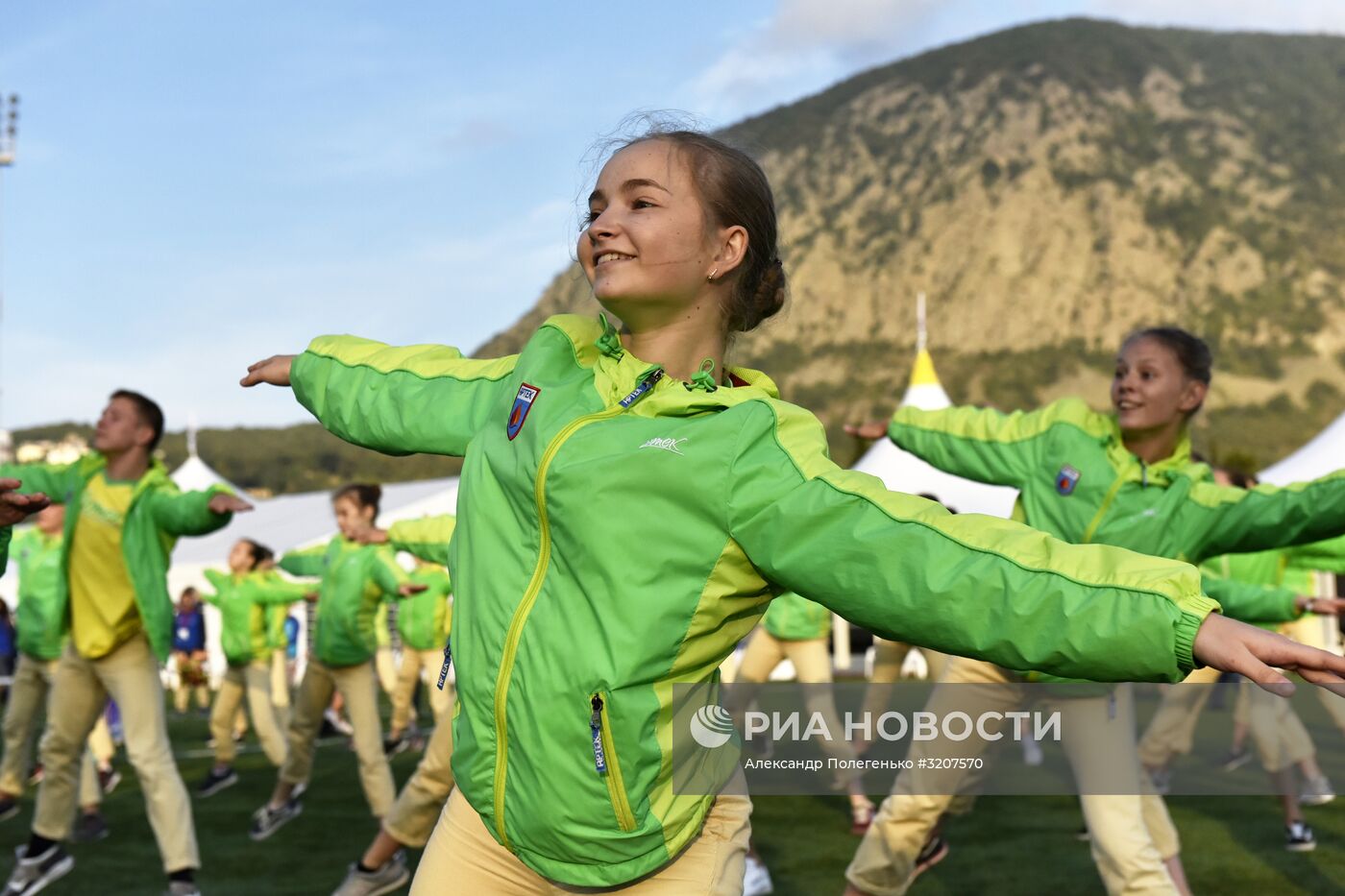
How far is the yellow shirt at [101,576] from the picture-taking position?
7.05 metres

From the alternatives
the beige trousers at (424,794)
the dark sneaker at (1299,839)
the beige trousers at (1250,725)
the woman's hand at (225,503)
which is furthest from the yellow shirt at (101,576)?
the dark sneaker at (1299,839)

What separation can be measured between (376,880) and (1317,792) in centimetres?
627

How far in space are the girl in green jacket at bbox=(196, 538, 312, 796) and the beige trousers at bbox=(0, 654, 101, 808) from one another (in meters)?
2.62

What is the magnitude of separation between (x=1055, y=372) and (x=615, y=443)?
119 meters

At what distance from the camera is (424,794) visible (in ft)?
19.2

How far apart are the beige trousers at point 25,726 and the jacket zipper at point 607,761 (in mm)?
6740

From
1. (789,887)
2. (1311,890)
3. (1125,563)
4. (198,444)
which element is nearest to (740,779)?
(1125,563)

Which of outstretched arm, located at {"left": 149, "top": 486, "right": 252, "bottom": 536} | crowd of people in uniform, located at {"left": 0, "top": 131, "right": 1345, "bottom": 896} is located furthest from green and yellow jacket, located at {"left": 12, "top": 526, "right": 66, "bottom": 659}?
crowd of people in uniform, located at {"left": 0, "top": 131, "right": 1345, "bottom": 896}

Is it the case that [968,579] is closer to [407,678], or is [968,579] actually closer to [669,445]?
[669,445]

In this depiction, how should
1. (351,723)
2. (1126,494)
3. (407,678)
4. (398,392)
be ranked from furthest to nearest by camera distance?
(407,678) → (351,723) → (1126,494) → (398,392)

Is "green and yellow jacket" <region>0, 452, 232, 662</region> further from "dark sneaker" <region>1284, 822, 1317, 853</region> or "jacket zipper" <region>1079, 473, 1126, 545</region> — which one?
"dark sneaker" <region>1284, 822, 1317, 853</region>

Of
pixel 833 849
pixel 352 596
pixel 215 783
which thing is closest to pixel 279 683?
pixel 215 783

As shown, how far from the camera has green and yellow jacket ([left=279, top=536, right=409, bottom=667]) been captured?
9188 mm

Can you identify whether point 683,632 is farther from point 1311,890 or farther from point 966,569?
point 1311,890
